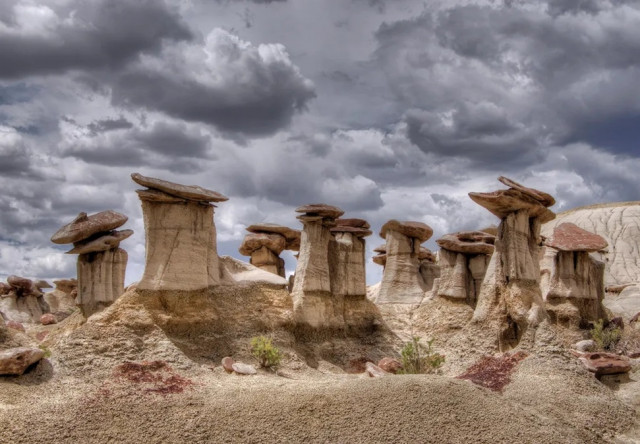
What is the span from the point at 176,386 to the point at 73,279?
27482mm

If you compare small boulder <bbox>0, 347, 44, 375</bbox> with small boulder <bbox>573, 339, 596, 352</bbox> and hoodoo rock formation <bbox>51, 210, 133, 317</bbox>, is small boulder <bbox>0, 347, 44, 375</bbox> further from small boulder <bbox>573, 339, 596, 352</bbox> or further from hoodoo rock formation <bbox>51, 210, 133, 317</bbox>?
small boulder <bbox>573, 339, 596, 352</bbox>

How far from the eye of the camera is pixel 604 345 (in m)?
22.2

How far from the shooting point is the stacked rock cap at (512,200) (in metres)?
19.7

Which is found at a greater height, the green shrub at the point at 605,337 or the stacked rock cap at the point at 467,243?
the stacked rock cap at the point at 467,243

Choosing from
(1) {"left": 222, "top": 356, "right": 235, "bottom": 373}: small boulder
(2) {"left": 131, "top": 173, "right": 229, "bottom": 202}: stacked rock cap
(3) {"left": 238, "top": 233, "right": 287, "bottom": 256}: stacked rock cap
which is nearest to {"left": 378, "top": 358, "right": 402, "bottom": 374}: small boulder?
(1) {"left": 222, "top": 356, "right": 235, "bottom": 373}: small boulder

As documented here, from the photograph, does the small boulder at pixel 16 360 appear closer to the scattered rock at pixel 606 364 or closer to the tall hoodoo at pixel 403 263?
the scattered rock at pixel 606 364

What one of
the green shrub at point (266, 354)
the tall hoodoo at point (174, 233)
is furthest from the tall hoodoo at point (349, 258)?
the tall hoodoo at point (174, 233)

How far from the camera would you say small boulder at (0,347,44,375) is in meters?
13.5

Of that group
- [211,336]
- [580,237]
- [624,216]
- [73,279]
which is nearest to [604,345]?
[580,237]

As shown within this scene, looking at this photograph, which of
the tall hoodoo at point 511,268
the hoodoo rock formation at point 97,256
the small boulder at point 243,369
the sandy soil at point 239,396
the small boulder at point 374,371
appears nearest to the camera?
the sandy soil at point 239,396

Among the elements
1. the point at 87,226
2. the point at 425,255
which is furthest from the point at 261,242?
the point at 425,255

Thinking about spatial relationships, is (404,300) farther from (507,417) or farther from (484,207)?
(507,417)

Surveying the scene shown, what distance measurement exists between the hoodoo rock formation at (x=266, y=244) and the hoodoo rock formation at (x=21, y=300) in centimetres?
1382

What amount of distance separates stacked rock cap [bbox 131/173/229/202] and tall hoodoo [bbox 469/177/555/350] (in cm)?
729
